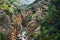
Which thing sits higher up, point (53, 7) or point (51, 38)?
point (53, 7)

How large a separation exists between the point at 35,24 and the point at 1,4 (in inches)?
299

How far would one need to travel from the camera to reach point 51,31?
17.0m

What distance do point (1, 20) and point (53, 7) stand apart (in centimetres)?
1020

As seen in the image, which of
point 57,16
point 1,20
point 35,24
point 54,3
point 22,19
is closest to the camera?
point 57,16

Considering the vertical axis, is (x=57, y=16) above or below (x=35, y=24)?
above

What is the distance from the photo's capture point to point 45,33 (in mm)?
17250

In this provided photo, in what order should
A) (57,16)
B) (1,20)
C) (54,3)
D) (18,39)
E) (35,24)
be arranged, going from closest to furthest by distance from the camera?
(57,16), (54,3), (35,24), (1,20), (18,39)

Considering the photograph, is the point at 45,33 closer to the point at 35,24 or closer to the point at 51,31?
the point at 51,31

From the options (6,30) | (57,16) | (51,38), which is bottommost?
(6,30)

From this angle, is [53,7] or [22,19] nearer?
[53,7]

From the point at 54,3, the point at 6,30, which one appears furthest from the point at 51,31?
the point at 6,30

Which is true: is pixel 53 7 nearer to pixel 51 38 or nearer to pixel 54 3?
pixel 54 3

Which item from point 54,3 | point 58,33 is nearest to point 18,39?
point 54,3

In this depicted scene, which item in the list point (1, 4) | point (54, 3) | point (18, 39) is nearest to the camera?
point (54, 3)
